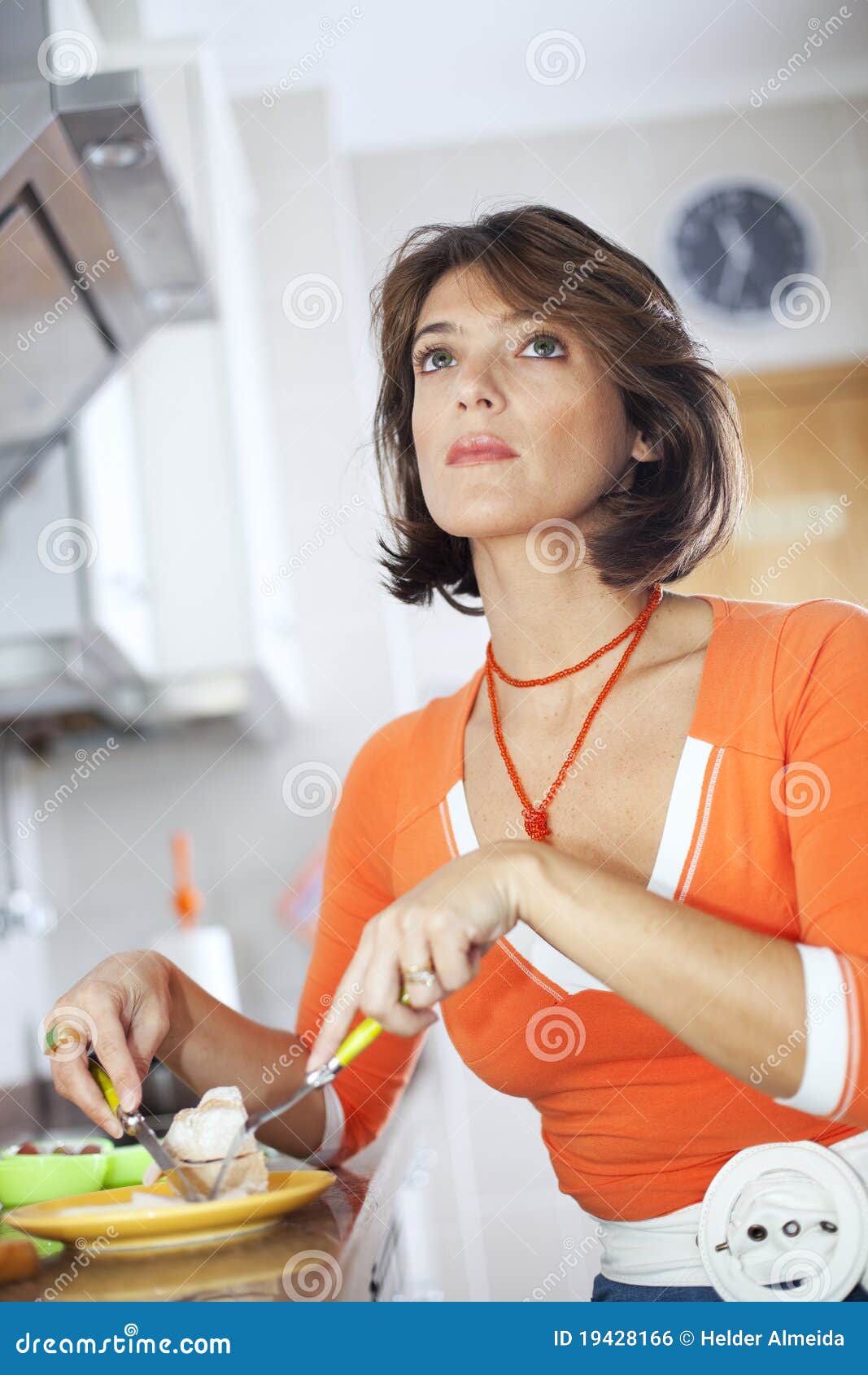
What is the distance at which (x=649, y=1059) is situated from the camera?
0.82 metres

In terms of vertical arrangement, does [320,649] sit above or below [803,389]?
below

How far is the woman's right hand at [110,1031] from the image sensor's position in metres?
0.76

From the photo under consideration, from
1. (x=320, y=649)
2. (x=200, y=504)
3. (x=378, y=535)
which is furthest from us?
(x=320, y=649)

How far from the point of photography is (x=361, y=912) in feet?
3.37

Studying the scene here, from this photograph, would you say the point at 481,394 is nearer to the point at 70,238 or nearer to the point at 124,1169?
the point at 70,238

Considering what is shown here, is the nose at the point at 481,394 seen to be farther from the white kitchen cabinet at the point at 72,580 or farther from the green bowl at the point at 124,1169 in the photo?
the white kitchen cabinet at the point at 72,580

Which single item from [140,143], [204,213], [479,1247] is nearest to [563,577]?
[140,143]

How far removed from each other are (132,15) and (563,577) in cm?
115

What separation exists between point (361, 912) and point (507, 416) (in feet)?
1.43

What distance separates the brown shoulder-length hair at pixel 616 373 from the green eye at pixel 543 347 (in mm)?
20

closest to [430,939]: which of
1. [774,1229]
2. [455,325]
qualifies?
[774,1229]

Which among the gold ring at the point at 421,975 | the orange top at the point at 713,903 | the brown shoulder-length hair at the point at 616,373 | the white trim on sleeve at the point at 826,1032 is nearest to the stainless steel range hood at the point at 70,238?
the brown shoulder-length hair at the point at 616,373

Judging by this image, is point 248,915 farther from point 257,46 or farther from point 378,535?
point 257,46
